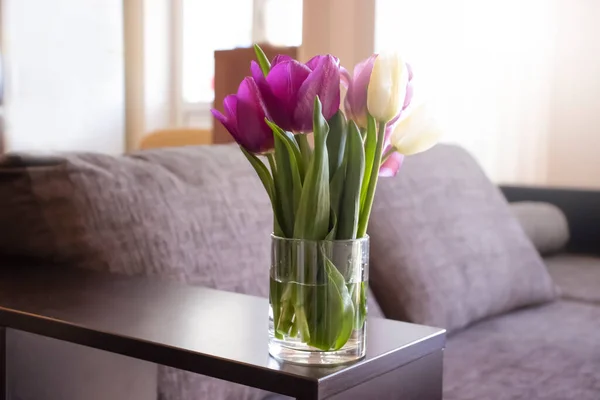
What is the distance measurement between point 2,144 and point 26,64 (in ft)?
1.59

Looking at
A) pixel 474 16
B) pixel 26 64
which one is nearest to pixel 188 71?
pixel 26 64

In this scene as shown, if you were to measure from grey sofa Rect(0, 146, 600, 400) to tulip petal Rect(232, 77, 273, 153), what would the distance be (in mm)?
386

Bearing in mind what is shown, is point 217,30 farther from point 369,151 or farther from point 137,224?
point 369,151

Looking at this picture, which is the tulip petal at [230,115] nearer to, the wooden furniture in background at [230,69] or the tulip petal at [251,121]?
the tulip petal at [251,121]

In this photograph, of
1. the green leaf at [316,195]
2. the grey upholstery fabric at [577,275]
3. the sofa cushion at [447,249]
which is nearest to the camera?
the green leaf at [316,195]

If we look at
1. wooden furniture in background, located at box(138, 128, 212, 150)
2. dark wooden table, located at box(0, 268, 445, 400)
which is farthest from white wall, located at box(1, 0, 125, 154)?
dark wooden table, located at box(0, 268, 445, 400)

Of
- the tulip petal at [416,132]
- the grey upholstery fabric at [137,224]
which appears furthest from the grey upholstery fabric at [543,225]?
the tulip petal at [416,132]

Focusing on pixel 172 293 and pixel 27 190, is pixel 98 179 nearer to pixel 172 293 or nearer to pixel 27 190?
pixel 27 190

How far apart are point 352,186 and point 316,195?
0.13ft

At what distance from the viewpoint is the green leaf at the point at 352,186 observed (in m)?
0.67

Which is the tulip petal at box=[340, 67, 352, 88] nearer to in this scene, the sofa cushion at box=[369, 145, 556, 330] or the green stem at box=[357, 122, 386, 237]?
the green stem at box=[357, 122, 386, 237]

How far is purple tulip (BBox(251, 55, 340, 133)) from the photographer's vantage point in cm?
64

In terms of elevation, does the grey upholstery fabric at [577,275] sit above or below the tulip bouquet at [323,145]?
below

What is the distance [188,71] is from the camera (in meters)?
4.99
